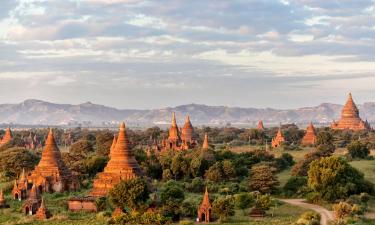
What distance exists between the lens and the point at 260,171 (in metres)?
58.3

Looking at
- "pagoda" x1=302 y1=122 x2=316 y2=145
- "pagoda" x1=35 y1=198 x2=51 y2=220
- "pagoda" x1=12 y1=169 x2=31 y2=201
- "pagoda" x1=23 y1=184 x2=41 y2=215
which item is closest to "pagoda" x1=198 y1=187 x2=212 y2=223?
"pagoda" x1=35 y1=198 x2=51 y2=220

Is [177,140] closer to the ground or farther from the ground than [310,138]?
farther from the ground

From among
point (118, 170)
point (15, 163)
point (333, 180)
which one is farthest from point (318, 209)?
point (15, 163)

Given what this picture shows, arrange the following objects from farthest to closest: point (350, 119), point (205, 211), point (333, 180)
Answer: point (350, 119)
point (333, 180)
point (205, 211)

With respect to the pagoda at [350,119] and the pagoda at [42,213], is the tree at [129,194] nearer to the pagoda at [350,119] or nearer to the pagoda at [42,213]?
the pagoda at [42,213]

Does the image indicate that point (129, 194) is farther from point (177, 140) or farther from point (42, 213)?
point (177, 140)

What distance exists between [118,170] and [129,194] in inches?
354

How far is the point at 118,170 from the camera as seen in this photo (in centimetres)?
5456

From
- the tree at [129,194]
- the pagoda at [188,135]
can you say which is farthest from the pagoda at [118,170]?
the pagoda at [188,135]

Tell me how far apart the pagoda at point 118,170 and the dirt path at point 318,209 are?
13257 millimetres

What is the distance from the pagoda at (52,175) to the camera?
5803cm

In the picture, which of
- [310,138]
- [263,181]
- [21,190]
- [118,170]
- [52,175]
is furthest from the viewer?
[310,138]

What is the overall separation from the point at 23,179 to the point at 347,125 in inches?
3530

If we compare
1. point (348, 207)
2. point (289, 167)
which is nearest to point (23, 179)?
point (348, 207)
